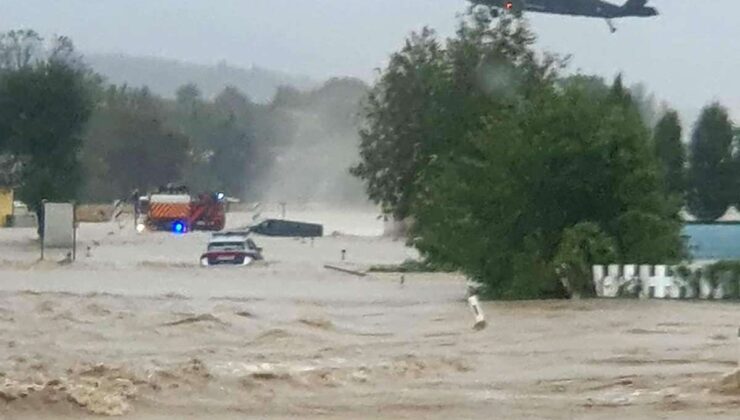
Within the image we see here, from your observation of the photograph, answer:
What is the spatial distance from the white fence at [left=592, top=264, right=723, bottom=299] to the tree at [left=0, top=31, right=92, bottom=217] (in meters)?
50.5

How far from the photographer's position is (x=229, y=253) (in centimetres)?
5562

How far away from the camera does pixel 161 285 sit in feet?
136

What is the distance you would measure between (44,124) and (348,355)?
202 feet

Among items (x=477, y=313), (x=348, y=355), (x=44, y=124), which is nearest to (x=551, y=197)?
(x=477, y=313)

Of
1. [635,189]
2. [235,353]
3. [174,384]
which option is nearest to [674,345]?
[235,353]

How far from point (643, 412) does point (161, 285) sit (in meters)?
27.2

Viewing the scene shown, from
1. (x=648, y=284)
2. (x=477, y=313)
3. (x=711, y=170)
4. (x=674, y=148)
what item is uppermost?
(x=674, y=148)

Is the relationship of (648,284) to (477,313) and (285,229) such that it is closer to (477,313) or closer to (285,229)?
(477,313)

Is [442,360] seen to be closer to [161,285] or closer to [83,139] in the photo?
[161,285]

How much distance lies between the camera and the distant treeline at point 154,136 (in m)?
80.6

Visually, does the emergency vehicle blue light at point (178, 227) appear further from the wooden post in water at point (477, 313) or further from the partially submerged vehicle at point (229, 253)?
the wooden post in water at point (477, 313)

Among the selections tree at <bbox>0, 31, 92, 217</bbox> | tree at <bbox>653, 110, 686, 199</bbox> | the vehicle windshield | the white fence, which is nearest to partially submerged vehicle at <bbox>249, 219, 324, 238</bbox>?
tree at <bbox>0, 31, 92, 217</bbox>

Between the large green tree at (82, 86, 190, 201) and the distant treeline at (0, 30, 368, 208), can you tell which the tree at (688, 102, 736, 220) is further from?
the large green tree at (82, 86, 190, 201)

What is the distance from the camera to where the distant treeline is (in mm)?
80625
